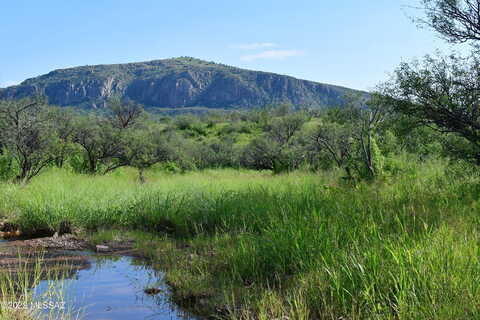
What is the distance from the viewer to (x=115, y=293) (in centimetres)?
570

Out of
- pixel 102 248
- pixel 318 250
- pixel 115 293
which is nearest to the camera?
pixel 318 250

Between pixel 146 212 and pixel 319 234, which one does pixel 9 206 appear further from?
pixel 319 234

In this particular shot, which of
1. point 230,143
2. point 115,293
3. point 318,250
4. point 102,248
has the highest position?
point 318,250

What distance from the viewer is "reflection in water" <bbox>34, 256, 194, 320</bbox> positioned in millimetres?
4910

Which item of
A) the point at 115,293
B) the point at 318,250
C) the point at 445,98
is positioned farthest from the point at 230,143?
the point at 318,250

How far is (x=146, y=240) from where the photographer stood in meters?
8.87

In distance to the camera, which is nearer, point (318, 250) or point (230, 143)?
point (318, 250)

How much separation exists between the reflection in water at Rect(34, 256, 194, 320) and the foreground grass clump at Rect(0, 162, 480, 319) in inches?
12.6

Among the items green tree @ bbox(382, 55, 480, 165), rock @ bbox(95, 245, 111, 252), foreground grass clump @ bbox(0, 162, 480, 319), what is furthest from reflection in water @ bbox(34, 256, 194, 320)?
green tree @ bbox(382, 55, 480, 165)

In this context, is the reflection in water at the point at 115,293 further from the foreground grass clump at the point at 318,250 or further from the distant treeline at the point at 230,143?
the distant treeline at the point at 230,143

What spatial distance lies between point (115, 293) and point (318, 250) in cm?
268

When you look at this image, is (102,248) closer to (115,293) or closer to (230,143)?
(115,293)

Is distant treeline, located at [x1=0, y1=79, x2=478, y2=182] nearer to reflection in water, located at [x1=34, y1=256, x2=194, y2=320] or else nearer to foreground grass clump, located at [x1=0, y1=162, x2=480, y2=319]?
foreground grass clump, located at [x1=0, y1=162, x2=480, y2=319]

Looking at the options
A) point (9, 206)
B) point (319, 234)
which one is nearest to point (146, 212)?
point (9, 206)
